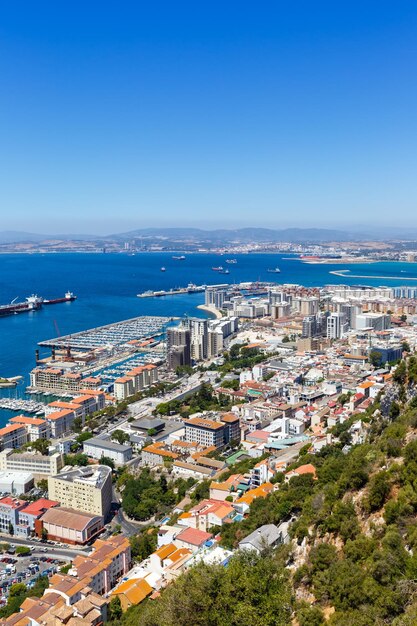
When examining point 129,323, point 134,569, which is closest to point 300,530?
point 134,569

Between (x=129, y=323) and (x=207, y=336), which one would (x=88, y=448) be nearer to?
(x=207, y=336)

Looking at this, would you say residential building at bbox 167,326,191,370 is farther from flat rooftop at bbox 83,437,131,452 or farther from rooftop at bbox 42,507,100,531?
rooftop at bbox 42,507,100,531

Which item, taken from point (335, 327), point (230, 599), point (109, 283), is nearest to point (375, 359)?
point (335, 327)

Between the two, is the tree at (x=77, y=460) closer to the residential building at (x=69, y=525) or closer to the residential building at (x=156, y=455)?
the residential building at (x=156, y=455)

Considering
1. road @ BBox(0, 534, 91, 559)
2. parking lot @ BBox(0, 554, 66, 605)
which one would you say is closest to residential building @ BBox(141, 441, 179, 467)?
road @ BBox(0, 534, 91, 559)

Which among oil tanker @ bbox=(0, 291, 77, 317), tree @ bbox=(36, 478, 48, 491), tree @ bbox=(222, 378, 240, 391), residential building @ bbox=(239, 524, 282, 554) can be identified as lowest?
tree @ bbox=(36, 478, 48, 491)

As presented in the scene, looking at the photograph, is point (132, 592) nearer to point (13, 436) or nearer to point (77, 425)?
point (13, 436)

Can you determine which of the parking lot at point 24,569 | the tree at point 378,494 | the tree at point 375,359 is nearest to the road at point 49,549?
the parking lot at point 24,569
